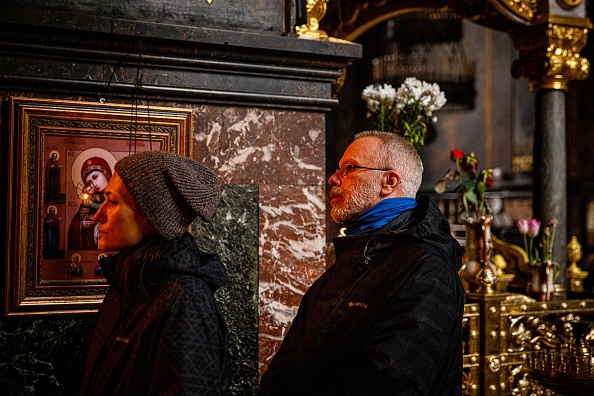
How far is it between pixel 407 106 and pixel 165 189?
3.48 meters

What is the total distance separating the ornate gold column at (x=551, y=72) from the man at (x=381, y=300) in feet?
15.7

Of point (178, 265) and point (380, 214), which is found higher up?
point (380, 214)

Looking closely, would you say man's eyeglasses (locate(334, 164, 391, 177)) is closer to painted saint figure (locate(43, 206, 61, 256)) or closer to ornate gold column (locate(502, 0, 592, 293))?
painted saint figure (locate(43, 206, 61, 256))

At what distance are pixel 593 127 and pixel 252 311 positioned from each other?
9.38 m

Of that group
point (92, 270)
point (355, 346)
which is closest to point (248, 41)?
point (92, 270)

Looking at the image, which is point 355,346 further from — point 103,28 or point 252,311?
point 103,28

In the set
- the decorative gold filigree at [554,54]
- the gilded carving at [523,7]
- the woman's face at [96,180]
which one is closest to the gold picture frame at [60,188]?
the woman's face at [96,180]

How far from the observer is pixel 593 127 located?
38.5 ft

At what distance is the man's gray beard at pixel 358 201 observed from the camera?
292 centimetres

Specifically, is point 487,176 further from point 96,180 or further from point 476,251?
point 96,180

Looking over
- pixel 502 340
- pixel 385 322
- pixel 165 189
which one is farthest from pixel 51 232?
pixel 502 340

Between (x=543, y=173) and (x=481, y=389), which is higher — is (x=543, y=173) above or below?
above

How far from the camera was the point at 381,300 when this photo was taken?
2584 mm

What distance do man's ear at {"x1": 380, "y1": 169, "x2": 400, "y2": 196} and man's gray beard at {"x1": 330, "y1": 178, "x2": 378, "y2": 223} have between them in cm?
3
